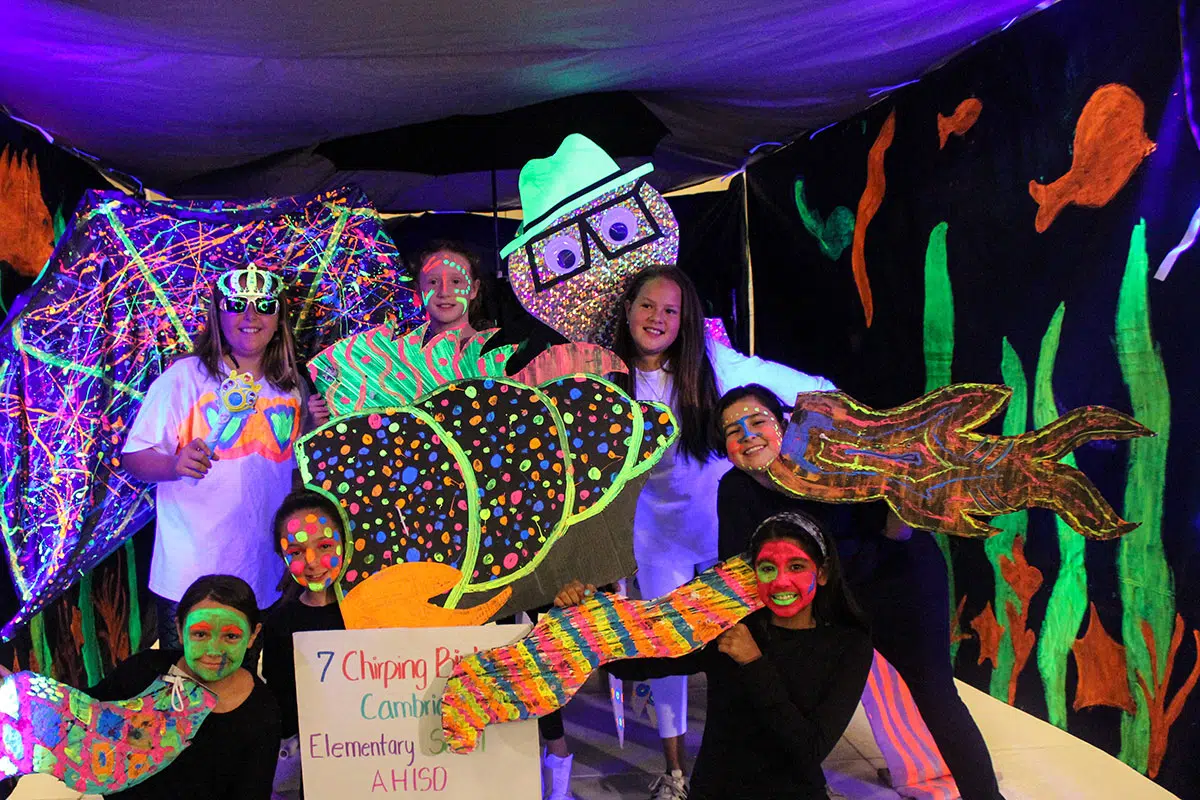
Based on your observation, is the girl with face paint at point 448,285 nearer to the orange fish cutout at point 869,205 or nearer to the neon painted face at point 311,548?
the neon painted face at point 311,548

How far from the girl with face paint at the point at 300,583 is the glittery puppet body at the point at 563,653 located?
10.9 inches

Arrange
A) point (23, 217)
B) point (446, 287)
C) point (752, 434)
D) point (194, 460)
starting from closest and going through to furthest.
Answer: point (752, 434) < point (194, 460) < point (446, 287) < point (23, 217)

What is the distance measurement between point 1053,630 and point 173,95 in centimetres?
259

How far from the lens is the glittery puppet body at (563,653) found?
1696 millimetres

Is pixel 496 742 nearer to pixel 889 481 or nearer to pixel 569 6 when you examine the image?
pixel 889 481

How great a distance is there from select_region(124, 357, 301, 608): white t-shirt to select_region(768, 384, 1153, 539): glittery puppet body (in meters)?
1.20

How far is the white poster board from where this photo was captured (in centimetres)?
170

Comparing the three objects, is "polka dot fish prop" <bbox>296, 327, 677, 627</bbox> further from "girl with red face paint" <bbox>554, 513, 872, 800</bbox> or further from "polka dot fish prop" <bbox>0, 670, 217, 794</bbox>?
"polka dot fish prop" <bbox>0, 670, 217, 794</bbox>

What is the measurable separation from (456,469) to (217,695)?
0.58 metres

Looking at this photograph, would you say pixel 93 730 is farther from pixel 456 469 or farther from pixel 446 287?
pixel 446 287

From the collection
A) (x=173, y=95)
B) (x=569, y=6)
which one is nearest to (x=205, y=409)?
(x=173, y=95)

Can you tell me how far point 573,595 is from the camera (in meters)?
1.77

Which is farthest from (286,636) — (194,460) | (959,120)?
(959,120)

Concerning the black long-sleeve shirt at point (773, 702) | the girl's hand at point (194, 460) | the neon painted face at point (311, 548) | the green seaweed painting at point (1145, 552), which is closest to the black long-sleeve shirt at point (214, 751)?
the neon painted face at point (311, 548)
